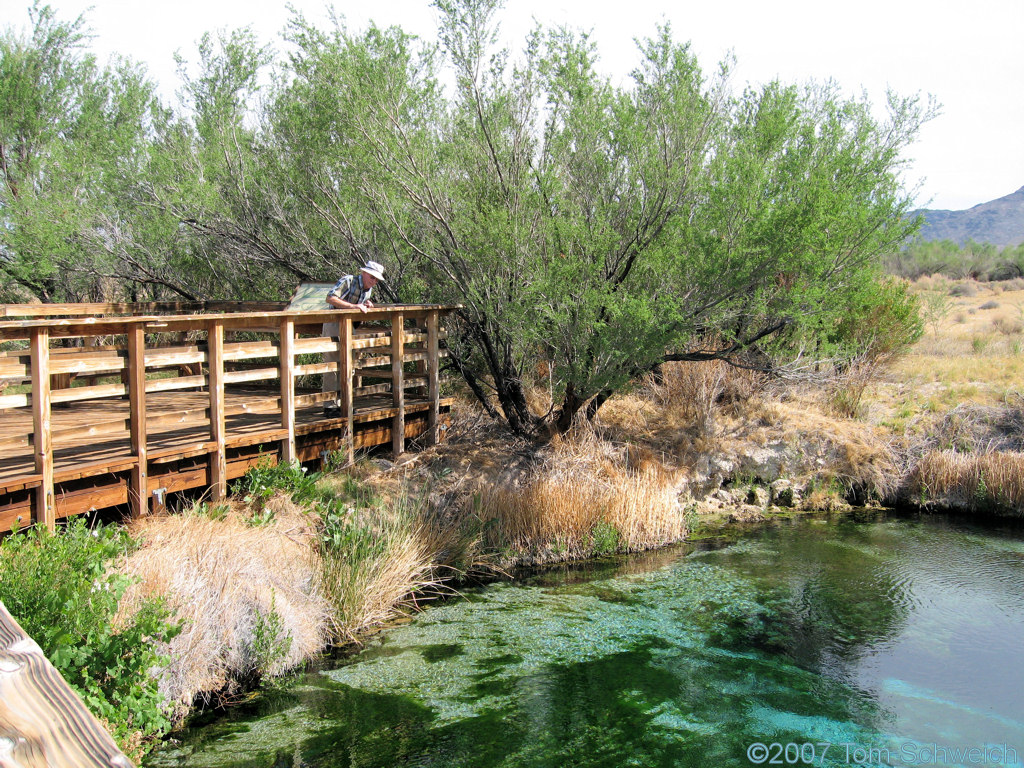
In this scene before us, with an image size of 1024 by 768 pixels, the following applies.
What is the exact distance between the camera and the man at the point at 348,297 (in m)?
8.91

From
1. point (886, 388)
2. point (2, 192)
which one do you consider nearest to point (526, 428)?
point (886, 388)

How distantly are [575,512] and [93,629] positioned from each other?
5.54 m

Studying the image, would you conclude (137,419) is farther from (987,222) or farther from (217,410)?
(987,222)

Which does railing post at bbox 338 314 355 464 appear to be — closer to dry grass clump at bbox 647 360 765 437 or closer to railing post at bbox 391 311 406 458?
railing post at bbox 391 311 406 458

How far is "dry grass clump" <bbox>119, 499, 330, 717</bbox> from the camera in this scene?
558 cm

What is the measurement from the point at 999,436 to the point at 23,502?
12.3 m

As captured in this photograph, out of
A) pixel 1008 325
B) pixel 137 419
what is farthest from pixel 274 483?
pixel 1008 325

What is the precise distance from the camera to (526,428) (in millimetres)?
10766

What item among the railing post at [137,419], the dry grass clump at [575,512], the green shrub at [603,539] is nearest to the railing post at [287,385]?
the railing post at [137,419]

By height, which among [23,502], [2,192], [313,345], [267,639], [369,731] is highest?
[2,192]

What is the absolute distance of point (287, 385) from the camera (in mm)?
8172

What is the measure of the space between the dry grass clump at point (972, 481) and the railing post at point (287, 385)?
855 cm

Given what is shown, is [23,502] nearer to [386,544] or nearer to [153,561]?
[153,561]

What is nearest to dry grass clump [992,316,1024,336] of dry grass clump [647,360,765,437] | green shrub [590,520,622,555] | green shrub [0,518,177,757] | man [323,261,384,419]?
dry grass clump [647,360,765,437]
